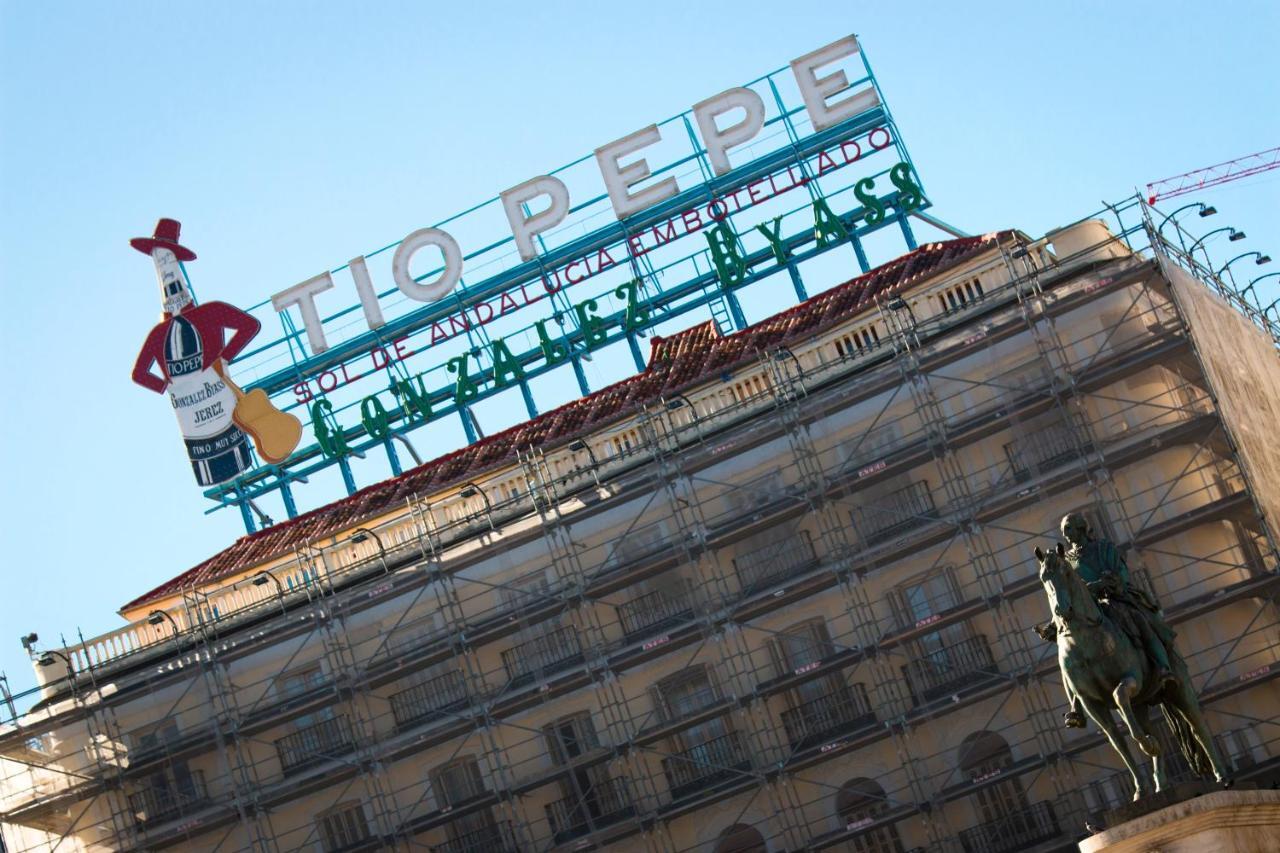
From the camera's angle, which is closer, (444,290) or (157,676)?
(157,676)

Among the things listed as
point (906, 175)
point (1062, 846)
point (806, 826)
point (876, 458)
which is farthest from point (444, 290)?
point (1062, 846)

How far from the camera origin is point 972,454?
4984 cm

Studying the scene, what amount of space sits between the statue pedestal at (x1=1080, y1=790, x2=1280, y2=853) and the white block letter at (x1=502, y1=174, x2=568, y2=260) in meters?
39.4

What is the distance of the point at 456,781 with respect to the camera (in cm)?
5250

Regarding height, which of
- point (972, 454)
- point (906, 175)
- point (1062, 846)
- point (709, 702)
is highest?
point (906, 175)

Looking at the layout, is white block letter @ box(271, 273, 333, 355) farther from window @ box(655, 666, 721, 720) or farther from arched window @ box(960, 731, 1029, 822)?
arched window @ box(960, 731, 1029, 822)

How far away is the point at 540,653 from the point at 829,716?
729cm

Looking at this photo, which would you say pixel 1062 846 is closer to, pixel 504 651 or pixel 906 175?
pixel 504 651

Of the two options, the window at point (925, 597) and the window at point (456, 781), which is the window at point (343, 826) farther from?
the window at point (925, 597)

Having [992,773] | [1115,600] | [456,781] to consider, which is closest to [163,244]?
[456,781]

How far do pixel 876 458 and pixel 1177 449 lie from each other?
6.85 meters

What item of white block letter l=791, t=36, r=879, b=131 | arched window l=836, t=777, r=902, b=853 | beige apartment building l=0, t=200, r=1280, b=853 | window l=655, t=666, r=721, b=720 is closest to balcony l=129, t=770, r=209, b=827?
beige apartment building l=0, t=200, r=1280, b=853

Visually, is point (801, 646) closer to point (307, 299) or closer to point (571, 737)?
point (571, 737)

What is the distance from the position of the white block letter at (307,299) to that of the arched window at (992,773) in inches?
1053
